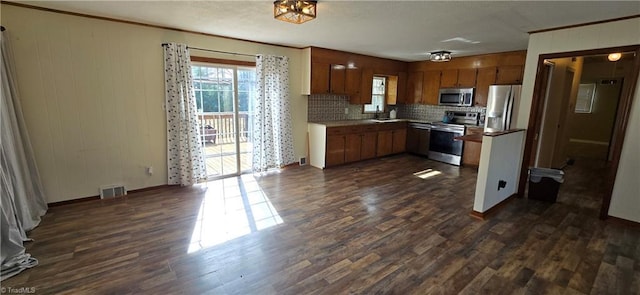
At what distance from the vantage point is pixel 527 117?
12.4 feet

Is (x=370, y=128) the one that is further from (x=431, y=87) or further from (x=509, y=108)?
(x=509, y=108)

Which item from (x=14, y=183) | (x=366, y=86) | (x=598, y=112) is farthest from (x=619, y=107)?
(x=14, y=183)

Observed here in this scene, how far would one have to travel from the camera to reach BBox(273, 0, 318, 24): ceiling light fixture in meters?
2.45

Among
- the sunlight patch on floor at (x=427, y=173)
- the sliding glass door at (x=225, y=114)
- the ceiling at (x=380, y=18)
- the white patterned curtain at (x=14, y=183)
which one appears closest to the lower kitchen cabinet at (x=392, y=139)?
the sunlight patch on floor at (x=427, y=173)

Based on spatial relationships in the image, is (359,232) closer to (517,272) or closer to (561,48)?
(517,272)

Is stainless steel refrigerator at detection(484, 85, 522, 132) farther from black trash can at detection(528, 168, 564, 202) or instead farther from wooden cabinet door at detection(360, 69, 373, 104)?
wooden cabinet door at detection(360, 69, 373, 104)

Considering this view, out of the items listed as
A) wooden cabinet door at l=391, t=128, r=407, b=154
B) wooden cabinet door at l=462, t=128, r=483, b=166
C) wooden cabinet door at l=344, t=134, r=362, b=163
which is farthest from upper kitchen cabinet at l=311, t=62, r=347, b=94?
wooden cabinet door at l=462, t=128, r=483, b=166

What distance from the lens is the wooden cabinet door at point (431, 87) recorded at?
6.36 metres

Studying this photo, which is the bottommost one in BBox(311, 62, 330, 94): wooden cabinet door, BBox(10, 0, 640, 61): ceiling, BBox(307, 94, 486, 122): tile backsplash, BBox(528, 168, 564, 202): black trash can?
BBox(528, 168, 564, 202): black trash can

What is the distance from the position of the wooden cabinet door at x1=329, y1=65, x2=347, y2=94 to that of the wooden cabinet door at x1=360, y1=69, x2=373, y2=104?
0.55m

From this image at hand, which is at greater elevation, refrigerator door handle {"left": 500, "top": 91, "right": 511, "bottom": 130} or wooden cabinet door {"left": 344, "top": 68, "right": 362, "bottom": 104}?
wooden cabinet door {"left": 344, "top": 68, "right": 362, "bottom": 104}

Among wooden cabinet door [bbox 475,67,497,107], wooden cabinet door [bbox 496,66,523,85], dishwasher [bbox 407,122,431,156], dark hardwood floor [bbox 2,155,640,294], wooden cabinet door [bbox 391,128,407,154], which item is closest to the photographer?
→ dark hardwood floor [bbox 2,155,640,294]

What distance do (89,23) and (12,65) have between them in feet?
2.83

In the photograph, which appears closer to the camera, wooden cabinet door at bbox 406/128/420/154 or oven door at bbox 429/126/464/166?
oven door at bbox 429/126/464/166
